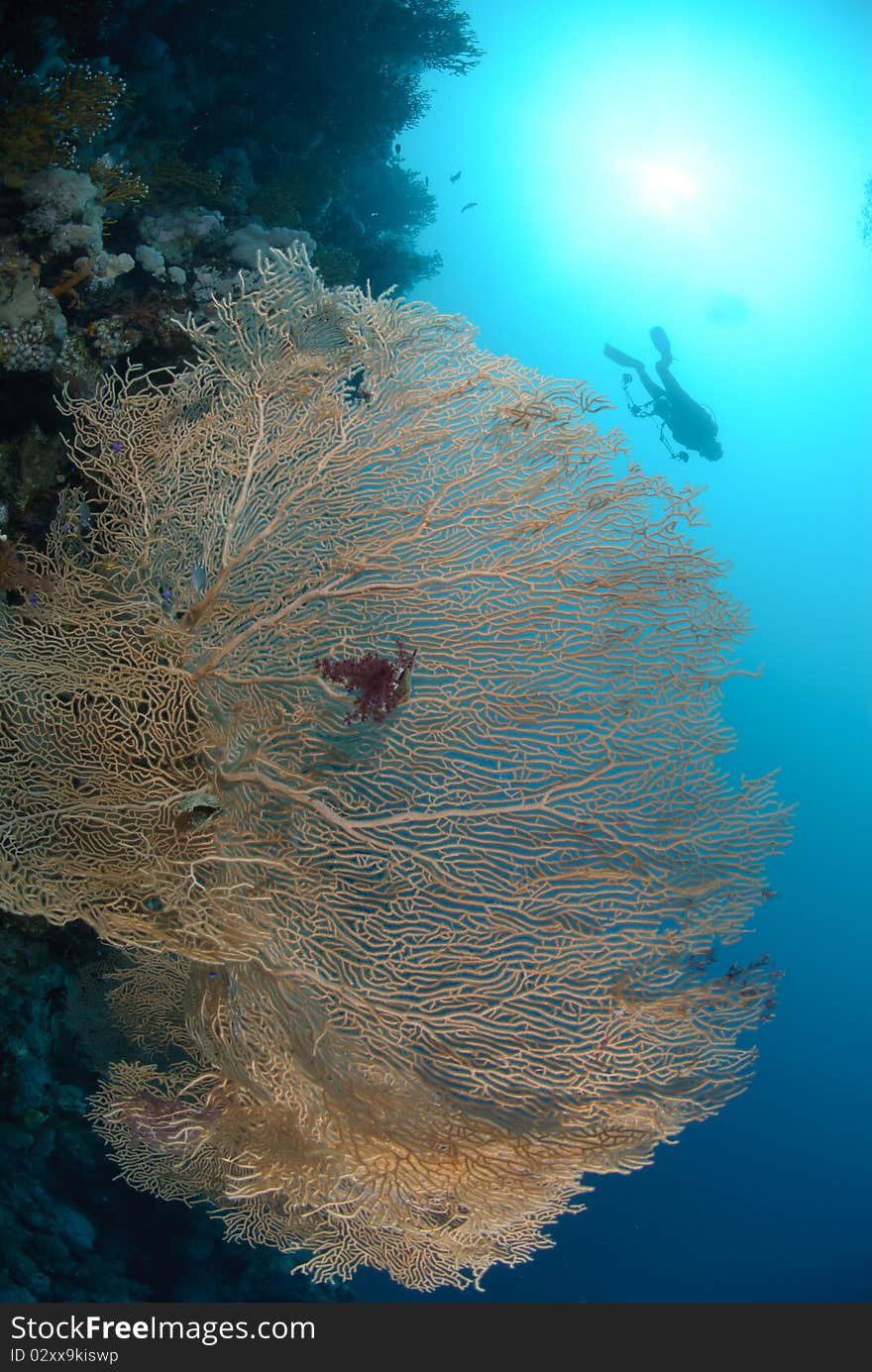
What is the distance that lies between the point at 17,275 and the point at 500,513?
9.77 ft

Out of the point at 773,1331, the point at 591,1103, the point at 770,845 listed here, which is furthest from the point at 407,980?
the point at 773,1331

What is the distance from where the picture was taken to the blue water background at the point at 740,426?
24250 millimetres

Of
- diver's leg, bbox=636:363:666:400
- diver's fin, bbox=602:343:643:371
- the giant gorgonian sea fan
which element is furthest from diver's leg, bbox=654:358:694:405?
the giant gorgonian sea fan

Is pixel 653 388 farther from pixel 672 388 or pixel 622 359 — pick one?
pixel 622 359

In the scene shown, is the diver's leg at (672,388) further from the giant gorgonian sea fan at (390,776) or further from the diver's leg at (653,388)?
the giant gorgonian sea fan at (390,776)

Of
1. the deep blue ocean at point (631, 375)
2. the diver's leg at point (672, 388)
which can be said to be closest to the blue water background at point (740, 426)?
the deep blue ocean at point (631, 375)

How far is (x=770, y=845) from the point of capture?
3033 millimetres

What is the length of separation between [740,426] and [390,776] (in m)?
47.1

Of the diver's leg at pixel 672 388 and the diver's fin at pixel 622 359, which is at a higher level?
the diver's fin at pixel 622 359

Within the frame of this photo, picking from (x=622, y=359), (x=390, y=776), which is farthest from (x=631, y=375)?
(x=390, y=776)

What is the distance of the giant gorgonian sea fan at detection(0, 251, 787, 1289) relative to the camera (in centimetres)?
264

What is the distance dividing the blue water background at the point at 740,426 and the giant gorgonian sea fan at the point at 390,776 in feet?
62.7

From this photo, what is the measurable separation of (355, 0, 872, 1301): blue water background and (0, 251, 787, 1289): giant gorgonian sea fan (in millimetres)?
19118

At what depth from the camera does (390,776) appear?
9.88ft
